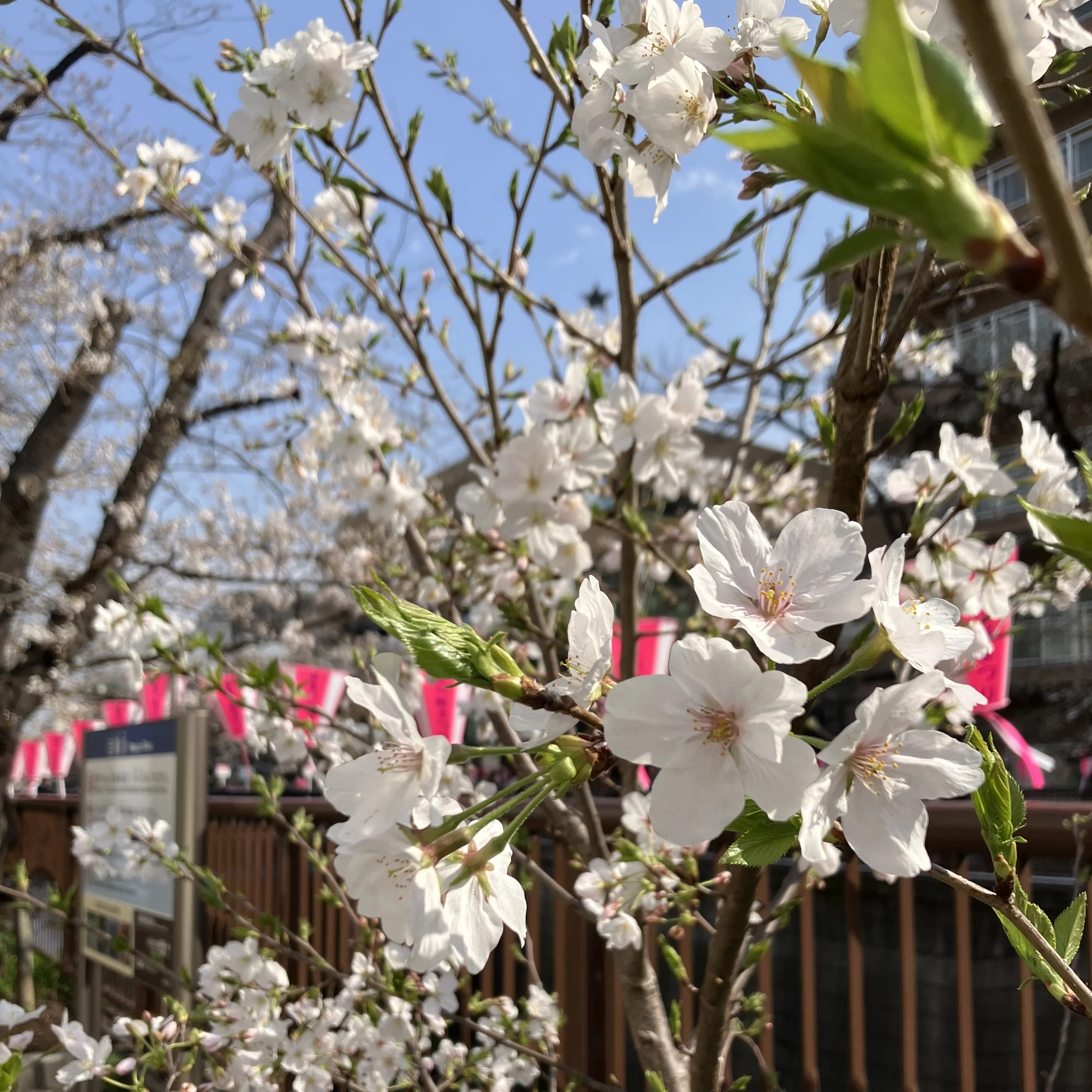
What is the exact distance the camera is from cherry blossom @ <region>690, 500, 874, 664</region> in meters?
0.54

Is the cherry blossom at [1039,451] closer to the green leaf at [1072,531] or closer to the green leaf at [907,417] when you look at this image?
the green leaf at [907,417]

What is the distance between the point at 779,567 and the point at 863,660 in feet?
0.25

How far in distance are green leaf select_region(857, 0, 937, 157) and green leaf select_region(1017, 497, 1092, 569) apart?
19 cm

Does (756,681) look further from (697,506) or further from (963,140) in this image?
(697,506)

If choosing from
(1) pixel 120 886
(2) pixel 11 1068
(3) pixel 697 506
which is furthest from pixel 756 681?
(1) pixel 120 886

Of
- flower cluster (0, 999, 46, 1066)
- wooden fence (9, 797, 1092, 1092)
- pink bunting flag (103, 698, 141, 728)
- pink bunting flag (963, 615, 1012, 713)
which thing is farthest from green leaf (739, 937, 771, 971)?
pink bunting flag (103, 698, 141, 728)

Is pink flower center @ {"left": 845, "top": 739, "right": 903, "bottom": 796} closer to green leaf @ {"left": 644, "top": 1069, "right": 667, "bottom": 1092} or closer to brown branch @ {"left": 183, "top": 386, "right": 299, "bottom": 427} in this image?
green leaf @ {"left": 644, "top": 1069, "right": 667, "bottom": 1092}

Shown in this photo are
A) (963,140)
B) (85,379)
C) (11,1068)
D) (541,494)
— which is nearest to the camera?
(963,140)

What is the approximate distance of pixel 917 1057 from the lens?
197 centimetres

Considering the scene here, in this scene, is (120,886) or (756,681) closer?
(756,681)

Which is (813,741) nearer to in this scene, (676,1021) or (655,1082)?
(655,1082)

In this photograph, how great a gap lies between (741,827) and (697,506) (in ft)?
8.88

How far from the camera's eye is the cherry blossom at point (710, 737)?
1.51ft

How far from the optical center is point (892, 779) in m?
0.52
